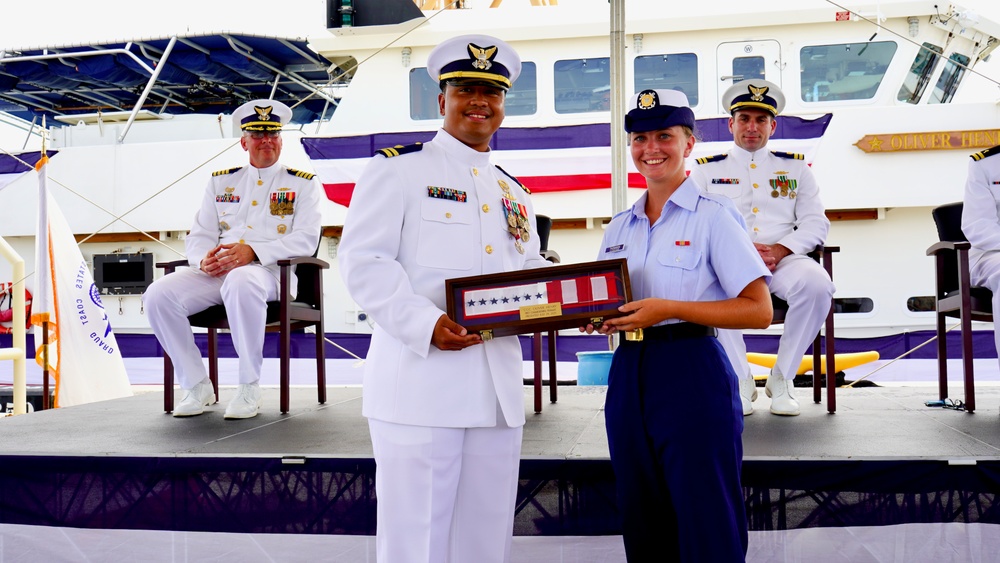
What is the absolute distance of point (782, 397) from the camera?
336 centimetres

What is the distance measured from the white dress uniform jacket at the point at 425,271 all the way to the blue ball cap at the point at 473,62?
14 cm

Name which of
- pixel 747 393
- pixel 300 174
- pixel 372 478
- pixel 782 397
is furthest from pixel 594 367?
pixel 372 478

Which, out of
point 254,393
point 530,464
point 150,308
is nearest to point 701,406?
point 530,464

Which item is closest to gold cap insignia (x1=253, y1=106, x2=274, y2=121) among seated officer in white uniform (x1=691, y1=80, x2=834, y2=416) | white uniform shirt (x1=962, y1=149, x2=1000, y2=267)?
seated officer in white uniform (x1=691, y1=80, x2=834, y2=416)

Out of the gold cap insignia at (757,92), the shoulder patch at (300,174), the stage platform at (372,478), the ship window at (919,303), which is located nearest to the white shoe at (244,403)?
the stage platform at (372,478)

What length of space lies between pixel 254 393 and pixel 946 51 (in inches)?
285

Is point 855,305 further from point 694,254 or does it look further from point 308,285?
point 694,254

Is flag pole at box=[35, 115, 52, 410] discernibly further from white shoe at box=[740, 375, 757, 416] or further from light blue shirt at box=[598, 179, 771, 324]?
light blue shirt at box=[598, 179, 771, 324]

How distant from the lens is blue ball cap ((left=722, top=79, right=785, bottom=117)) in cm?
345

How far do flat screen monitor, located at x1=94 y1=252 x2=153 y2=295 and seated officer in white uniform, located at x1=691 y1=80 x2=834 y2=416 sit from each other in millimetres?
7049

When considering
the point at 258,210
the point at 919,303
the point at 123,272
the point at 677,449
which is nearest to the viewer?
the point at 677,449

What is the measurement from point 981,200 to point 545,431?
2.14 meters

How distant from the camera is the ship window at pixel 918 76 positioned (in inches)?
302

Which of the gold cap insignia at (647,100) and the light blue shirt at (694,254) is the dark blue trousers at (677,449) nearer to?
the light blue shirt at (694,254)
